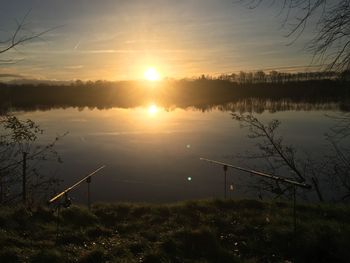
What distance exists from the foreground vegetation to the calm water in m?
5.67

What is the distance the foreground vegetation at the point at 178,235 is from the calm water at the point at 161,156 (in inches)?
223

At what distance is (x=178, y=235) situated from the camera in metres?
6.46

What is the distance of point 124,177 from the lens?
1747cm

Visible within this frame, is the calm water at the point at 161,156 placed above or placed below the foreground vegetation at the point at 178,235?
below

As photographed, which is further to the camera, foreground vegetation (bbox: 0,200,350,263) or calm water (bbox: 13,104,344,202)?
calm water (bbox: 13,104,344,202)

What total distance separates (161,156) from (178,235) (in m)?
15.5

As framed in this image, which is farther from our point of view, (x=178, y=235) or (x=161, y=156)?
(x=161, y=156)

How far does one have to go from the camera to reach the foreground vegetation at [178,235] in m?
5.56

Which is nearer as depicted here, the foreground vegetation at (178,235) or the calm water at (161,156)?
the foreground vegetation at (178,235)

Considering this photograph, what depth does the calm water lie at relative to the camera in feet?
50.8

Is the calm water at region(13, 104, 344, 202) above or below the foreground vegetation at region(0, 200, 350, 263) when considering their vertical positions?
below

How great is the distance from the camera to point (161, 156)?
21891mm

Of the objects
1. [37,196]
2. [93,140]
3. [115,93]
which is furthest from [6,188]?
[115,93]

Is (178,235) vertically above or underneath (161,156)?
above
